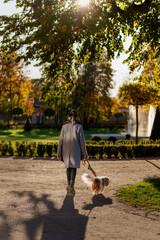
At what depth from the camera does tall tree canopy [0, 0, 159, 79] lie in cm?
842

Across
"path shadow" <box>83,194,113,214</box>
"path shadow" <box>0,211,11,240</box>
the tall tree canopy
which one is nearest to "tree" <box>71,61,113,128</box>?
the tall tree canopy

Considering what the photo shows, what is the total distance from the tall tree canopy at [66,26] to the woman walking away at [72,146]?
2.69 meters

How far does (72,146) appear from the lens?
709cm

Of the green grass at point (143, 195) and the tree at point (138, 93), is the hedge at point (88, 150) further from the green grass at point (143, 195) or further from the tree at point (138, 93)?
the green grass at point (143, 195)

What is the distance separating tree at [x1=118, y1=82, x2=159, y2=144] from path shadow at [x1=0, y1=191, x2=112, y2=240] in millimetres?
13218

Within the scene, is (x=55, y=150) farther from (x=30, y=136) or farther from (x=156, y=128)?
(x=30, y=136)

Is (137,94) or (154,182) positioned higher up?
(137,94)

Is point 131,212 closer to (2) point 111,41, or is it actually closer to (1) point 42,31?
(1) point 42,31

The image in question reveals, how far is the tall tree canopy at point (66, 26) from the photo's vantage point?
27.6 ft

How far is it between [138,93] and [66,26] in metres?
11.6

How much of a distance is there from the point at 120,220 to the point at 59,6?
6630mm

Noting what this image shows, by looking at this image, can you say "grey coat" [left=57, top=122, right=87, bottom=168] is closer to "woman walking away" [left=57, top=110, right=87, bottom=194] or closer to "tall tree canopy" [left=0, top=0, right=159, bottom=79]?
"woman walking away" [left=57, top=110, right=87, bottom=194]

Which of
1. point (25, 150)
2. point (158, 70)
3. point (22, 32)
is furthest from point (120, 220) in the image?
point (25, 150)

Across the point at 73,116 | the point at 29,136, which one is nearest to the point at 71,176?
the point at 73,116
